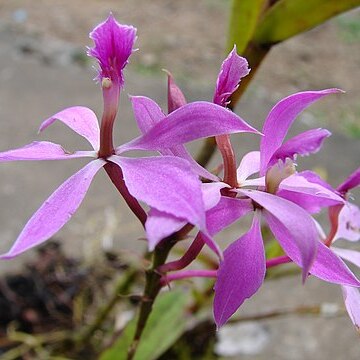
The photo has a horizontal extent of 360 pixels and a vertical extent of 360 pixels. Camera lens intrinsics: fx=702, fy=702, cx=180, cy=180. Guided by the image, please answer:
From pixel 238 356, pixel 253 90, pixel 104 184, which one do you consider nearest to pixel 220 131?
pixel 238 356

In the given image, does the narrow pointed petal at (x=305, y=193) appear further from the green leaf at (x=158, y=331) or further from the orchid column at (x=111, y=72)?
the green leaf at (x=158, y=331)

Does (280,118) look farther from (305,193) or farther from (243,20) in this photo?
(243,20)

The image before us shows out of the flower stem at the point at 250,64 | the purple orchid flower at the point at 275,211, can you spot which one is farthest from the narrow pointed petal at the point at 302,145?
the flower stem at the point at 250,64

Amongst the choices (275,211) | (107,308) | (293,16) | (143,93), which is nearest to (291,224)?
(275,211)

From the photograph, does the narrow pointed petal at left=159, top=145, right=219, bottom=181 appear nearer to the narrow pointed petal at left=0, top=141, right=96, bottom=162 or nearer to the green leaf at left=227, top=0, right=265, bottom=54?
the narrow pointed petal at left=0, top=141, right=96, bottom=162

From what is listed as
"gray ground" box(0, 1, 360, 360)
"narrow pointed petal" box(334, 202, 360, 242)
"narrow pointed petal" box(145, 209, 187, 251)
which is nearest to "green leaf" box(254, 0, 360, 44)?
"narrow pointed petal" box(334, 202, 360, 242)

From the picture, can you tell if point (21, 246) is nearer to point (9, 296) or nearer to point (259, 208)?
point (259, 208)
